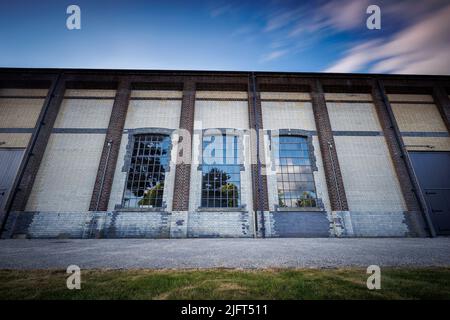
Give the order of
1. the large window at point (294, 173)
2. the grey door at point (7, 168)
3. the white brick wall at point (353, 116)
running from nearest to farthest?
1. the grey door at point (7, 168)
2. the large window at point (294, 173)
3. the white brick wall at point (353, 116)

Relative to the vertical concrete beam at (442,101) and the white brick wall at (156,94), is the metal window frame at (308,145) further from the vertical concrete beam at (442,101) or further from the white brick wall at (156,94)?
the vertical concrete beam at (442,101)

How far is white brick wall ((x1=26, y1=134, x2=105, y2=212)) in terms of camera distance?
8.50 m

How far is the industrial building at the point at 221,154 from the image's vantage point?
8.42 meters

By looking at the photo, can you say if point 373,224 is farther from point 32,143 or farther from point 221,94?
point 32,143

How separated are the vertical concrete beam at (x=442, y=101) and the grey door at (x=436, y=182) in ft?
6.17

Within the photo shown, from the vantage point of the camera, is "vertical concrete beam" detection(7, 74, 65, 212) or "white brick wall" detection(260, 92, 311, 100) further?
"white brick wall" detection(260, 92, 311, 100)

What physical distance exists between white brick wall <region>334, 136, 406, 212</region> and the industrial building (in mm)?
49

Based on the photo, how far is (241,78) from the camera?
10852mm

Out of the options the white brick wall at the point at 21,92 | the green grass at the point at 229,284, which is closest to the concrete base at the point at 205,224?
the green grass at the point at 229,284

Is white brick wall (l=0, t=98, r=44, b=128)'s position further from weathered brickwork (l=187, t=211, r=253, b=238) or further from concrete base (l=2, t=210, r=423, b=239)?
weathered brickwork (l=187, t=211, r=253, b=238)

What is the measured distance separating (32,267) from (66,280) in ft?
3.93

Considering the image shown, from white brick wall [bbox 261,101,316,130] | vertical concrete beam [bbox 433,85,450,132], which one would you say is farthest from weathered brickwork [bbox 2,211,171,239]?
vertical concrete beam [bbox 433,85,450,132]

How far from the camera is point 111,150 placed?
9273 millimetres
